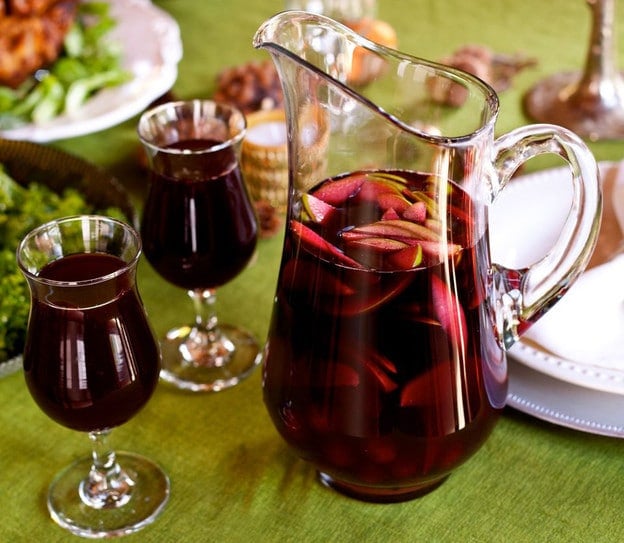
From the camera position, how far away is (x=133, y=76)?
55.3 inches

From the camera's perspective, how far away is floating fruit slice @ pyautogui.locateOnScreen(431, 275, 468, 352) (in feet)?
2.38

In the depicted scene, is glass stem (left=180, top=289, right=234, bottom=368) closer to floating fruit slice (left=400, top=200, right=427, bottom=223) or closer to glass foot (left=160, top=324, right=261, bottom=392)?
glass foot (left=160, top=324, right=261, bottom=392)

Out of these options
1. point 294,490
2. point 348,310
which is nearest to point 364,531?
point 294,490

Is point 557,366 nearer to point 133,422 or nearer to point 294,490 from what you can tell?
point 294,490

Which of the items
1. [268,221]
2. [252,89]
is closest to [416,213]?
[268,221]

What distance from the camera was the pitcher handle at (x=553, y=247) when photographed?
29.3 inches

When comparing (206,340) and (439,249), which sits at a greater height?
(439,249)

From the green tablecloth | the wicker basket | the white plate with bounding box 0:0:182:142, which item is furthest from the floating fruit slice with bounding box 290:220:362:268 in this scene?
the white plate with bounding box 0:0:182:142

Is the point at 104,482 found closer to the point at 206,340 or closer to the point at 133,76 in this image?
the point at 206,340

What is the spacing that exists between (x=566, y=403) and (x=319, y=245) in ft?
1.01

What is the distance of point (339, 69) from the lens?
90 centimetres

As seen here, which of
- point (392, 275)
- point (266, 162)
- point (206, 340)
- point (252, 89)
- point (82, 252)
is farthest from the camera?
point (252, 89)

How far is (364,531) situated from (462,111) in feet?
1.18

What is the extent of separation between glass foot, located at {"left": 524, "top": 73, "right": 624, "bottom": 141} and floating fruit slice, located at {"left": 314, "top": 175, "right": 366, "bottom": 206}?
2.27ft
